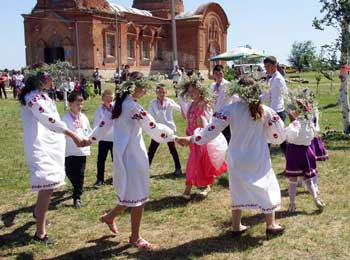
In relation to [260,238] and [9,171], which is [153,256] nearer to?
[260,238]

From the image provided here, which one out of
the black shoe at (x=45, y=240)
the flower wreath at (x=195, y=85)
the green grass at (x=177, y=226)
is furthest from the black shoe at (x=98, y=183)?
the black shoe at (x=45, y=240)

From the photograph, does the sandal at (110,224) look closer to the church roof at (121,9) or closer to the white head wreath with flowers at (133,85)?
the white head wreath with flowers at (133,85)

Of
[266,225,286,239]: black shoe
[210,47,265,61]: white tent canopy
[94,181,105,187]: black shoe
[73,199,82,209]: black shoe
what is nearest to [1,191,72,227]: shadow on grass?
[73,199,82,209]: black shoe

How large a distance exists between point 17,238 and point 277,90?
4749 mm

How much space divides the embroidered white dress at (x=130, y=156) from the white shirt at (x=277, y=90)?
3.63 metres

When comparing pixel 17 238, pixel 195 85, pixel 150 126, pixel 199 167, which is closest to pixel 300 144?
pixel 199 167

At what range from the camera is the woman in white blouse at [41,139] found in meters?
5.29

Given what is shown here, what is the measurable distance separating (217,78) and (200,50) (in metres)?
43.4

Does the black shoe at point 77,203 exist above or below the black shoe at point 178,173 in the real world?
below

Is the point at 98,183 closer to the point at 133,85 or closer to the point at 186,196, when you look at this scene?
the point at 186,196

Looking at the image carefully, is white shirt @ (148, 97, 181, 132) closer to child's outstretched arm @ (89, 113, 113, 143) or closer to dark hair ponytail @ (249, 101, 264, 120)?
child's outstretched arm @ (89, 113, 113, 143)

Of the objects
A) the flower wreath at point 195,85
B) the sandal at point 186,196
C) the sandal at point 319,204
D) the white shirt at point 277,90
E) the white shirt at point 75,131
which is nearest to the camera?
the sandal at point 319,204

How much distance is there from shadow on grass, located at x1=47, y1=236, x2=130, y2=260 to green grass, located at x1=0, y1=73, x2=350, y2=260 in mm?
11

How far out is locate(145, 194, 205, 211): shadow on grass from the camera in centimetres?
705
